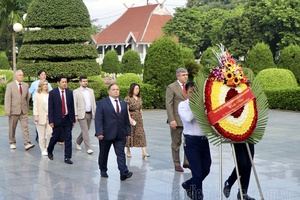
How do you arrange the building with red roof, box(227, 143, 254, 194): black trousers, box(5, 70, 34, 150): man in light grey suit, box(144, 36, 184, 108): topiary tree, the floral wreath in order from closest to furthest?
the floral wreath < box(227, 143, 254, 194): black trousers < box(5, 70, 34, 150): man in light grey suit < box(144, 36, 184, 108): topiary tree < the building with red roof

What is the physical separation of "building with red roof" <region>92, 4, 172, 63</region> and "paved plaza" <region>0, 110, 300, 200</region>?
42715 millimetres

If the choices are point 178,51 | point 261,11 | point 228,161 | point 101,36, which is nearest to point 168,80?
point 178,51

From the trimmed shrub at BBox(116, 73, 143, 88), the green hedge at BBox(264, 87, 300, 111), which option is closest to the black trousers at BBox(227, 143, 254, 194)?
the green hedge at BBox(264, 87, 300, 111)

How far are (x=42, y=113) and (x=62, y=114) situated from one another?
3.46ft

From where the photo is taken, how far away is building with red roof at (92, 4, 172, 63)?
179 ft

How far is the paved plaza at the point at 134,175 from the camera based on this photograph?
711 cm

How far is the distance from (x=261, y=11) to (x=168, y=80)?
19830mm

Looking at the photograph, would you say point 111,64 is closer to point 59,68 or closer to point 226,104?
point 59,68

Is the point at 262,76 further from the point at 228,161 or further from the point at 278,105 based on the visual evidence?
the point at 228,161

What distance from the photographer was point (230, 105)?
19.7 feet

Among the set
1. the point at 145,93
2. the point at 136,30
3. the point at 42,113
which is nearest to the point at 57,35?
the point at 145,93

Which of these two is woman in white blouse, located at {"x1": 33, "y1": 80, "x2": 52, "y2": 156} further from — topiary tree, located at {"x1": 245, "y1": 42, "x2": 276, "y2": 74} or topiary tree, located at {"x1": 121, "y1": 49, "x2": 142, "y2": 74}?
topiary tree, located at {"x1": 121, "y1": 49, "x2": 142, "y2": 74}

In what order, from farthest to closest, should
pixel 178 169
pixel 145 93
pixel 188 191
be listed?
pixel 145 93
pixel 178 169
pixel 188 191

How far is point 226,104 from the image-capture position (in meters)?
6.02
